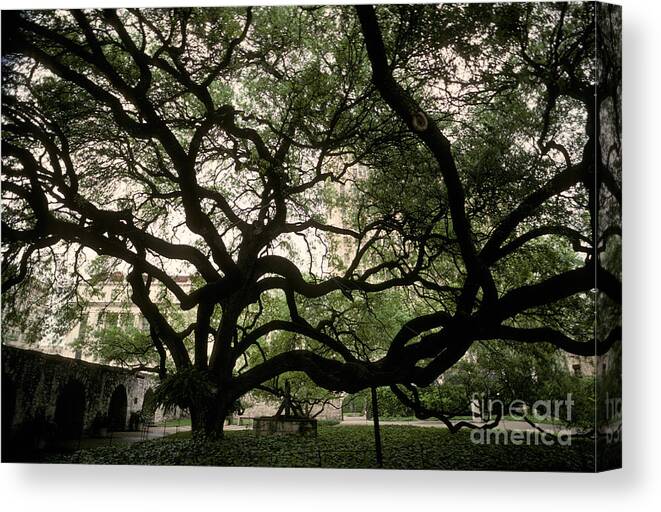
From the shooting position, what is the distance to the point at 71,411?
693 centimetres

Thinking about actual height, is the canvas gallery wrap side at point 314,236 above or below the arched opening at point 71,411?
above

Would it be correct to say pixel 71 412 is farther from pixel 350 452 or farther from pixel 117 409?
pixel 350 452

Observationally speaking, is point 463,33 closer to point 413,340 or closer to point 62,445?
point 413,340

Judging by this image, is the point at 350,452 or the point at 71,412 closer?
the point at 350,452

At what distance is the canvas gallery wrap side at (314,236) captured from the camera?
630 cm

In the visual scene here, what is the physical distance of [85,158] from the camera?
23.3ft

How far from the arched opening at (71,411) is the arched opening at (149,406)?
0.54 metres

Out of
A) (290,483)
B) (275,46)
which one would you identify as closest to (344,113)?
(275,46)

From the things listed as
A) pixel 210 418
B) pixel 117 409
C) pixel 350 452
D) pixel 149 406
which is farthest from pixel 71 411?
pixel 350 452

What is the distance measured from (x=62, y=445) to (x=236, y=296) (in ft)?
6.37

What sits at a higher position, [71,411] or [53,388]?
[53,388]

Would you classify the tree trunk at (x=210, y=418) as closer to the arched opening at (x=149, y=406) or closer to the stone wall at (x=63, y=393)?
the arched opening at (x=149, y=406)

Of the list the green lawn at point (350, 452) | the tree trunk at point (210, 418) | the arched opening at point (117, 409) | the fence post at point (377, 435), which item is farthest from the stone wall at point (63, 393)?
the fence post at point (377, 435)

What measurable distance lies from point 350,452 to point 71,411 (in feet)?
7.95
